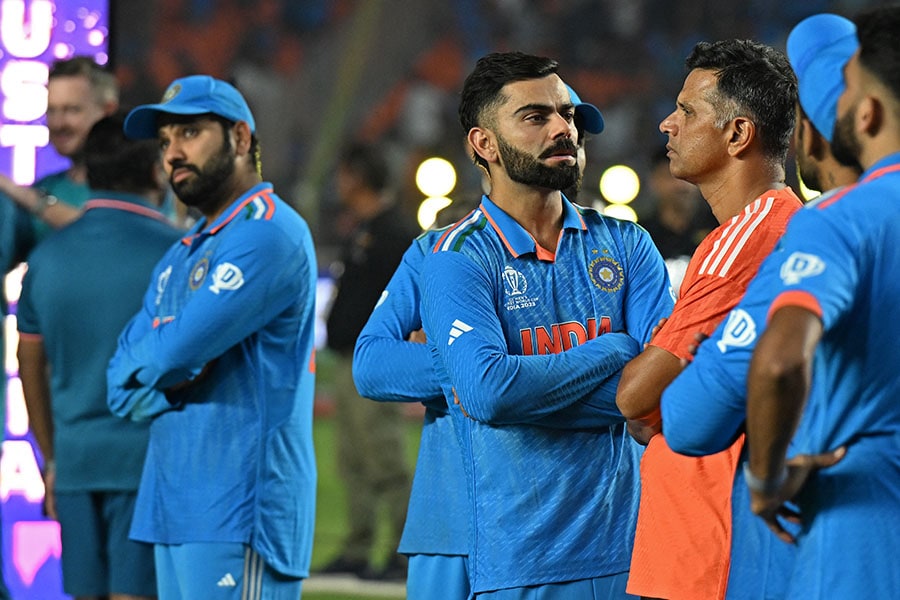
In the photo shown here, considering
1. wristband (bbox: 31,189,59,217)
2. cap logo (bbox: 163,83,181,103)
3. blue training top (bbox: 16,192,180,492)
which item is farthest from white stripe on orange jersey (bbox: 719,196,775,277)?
wristband (bbox: 31,189,59,217)

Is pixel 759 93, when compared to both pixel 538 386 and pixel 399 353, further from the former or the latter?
pixel 399 353

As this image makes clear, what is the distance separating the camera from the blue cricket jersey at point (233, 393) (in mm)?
3754

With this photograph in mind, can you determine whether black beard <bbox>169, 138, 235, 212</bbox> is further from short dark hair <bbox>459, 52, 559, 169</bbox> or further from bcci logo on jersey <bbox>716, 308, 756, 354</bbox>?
bcci logo on jersey <bbox>716, 308, 756, 354</bbox>

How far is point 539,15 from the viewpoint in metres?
23.4

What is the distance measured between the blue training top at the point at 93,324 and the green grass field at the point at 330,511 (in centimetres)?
281

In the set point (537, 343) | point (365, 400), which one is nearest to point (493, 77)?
point (537, 343)

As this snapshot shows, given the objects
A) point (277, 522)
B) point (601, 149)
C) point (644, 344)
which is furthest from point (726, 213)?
point (601, 149)

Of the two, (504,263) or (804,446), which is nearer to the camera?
(804,446)

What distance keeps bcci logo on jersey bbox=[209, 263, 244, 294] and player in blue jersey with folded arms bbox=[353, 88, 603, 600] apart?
1.93ft

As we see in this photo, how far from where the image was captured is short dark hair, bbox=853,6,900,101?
84.0 inches

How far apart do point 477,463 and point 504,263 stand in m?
0.45

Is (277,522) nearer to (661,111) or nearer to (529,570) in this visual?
(529,570)

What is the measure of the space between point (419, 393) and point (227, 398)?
2.79 feet

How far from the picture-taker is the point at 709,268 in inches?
108
